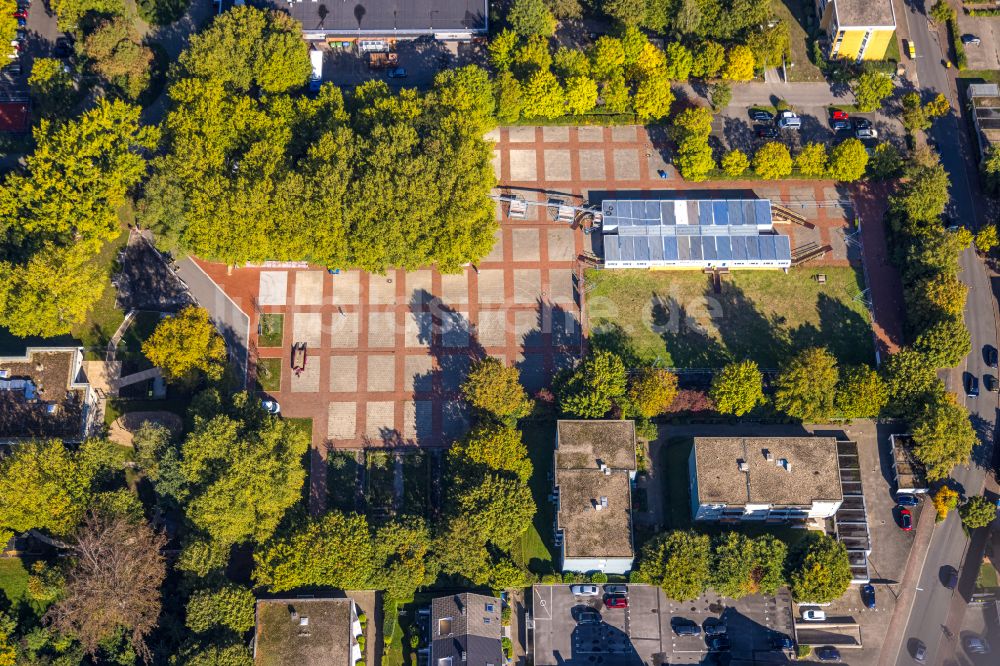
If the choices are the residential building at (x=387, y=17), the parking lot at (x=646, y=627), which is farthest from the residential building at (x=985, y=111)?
the residential building at (x=387, y=17)

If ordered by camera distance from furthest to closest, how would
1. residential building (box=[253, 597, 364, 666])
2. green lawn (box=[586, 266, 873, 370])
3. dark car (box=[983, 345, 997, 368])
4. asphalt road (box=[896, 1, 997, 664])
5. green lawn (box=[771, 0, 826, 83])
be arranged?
green lawn (box=[771, 0, 826, 83])
green lawn (box=[586, 266, 873, 370])
dark car (box=[983, 345, 997, 368])
asphalt road (box=[896, 1, 997, 664])
residential building (box=[253, 597, 364, 666])

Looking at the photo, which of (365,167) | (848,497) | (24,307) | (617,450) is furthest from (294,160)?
(848,497)

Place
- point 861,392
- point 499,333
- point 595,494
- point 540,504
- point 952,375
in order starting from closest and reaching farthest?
point 595,494 < point 861,392 < point 540,504 < point 952,375 < point 499,333

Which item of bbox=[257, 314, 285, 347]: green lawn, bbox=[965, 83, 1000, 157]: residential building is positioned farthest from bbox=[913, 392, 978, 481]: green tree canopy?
bbox=[257, 314, 285, 347]: green lawn

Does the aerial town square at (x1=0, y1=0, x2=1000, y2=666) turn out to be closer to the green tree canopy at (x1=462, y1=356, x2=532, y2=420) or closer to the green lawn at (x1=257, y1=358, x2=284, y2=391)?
the green tree canopy at (x1=462, y1=356, x2=532, y2=420)

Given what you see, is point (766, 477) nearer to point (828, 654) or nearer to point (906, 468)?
point (906, 468)

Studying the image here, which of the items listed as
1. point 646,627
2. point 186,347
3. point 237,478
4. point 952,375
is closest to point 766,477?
point 646,627

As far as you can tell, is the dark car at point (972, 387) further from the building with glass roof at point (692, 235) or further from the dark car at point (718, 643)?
the dark car at point (718, 643)
